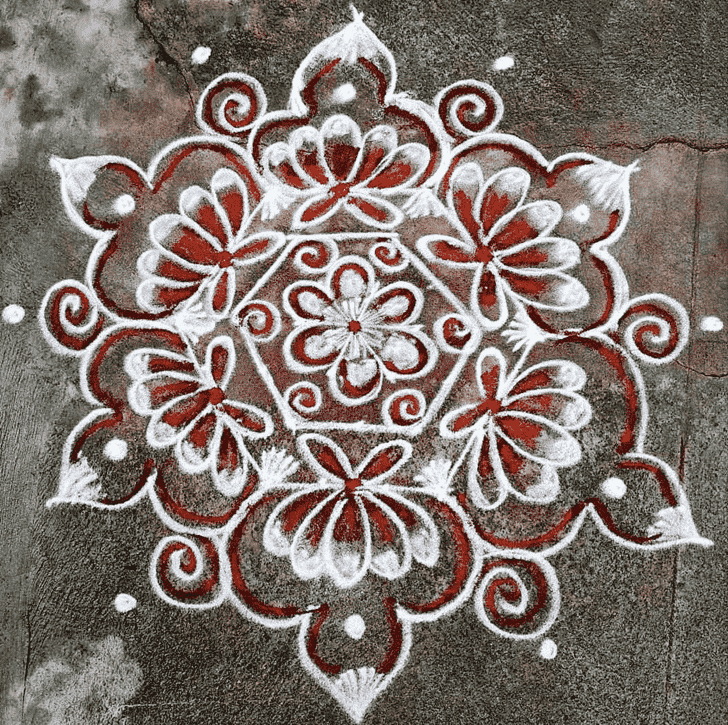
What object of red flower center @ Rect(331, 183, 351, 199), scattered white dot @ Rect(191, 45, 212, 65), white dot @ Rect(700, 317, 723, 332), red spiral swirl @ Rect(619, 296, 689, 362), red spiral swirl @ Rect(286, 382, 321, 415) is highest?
scattered white dot @ Rect(191, 45, 212, 65)

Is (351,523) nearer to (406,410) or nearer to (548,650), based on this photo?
(406,410)

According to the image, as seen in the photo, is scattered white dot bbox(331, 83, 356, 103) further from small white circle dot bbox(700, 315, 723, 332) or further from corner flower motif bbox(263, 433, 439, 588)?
small white circle dot bbox(700, 315, 723, 332)

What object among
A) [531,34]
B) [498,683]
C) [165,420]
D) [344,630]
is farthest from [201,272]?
[498,683]

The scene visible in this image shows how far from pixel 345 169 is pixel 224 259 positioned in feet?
2.26

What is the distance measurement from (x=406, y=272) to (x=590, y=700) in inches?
74.6

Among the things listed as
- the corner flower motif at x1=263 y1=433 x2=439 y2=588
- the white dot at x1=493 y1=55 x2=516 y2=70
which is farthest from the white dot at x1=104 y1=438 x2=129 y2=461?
the white dot at x1=493 y1=55 x2=516 y2=70

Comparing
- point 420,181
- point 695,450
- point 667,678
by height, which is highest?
point 420,181

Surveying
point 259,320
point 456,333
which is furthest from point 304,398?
point 456,333

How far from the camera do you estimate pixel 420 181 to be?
9.31 feet

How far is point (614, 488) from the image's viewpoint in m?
2.59

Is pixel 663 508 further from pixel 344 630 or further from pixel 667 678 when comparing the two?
pixel 344 630

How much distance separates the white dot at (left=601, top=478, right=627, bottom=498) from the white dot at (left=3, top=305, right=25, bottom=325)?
2.63 metres

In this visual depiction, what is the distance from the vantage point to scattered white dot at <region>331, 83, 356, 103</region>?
291cm

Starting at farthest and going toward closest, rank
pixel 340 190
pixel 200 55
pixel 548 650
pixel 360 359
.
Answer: pixel 200 55
pixel 340 190
pixel 360 359
pixel 548 650
